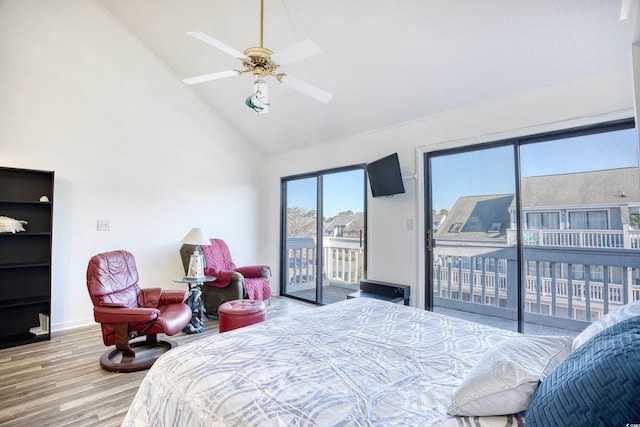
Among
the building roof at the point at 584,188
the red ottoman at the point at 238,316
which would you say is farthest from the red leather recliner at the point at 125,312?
the building roof at the point at 584,188

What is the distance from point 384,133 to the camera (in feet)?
12.9

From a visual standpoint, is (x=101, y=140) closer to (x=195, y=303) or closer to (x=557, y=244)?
(x=195, y=303)

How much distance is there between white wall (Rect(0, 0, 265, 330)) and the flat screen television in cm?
256

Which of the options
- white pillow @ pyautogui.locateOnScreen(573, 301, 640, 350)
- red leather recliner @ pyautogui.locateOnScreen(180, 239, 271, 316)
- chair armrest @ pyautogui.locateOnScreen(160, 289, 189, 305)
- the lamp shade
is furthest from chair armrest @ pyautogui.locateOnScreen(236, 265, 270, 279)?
white pillow @ pyautogui.locateOnScreen(573, 301, 640, 350)

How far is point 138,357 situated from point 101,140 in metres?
2.75

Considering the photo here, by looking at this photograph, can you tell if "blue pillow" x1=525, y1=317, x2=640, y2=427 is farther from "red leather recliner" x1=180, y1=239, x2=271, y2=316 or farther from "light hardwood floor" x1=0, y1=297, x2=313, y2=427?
"red leather recliner" x1=180, y1=239, x2=271, y2=316

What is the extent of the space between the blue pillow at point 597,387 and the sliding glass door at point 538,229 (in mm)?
2390

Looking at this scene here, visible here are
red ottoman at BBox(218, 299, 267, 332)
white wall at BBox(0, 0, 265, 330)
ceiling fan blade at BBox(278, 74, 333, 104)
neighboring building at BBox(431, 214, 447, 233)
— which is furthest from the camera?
neighboring building at BBox(431, 214, 447, 233)

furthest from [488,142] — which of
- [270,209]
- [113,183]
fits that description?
[113,183]

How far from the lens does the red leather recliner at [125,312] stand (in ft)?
8.15

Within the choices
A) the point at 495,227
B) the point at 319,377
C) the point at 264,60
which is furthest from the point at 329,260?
the point at 319,377

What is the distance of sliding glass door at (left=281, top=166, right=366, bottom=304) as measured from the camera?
4426 mm

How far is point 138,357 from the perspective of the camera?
2.72m

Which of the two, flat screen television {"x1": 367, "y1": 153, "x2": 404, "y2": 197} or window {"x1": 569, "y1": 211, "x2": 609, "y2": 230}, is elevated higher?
flat screen television {"x1": 367, "y1": 153, "x2": 404, "y2": 197}
